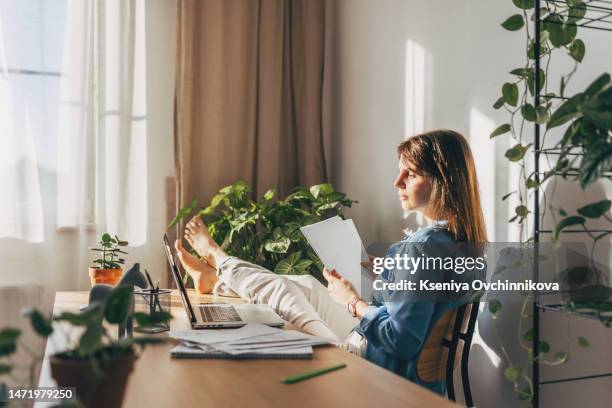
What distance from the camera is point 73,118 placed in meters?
2.85

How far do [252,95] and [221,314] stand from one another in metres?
1.63

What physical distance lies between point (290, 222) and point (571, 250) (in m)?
1.35

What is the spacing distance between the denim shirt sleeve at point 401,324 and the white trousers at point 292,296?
0.65ft

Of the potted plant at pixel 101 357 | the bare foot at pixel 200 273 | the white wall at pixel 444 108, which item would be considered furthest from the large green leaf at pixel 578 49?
the bare foot at pixel 200 273

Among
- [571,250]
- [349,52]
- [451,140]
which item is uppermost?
[349,52]

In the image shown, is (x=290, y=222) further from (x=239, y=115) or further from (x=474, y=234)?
(x=474, y=234)

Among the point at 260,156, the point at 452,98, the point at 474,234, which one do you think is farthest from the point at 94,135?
the point at 474,234

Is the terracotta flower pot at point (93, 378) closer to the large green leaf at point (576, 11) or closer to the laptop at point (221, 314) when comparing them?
the laptop at point (221, 314)

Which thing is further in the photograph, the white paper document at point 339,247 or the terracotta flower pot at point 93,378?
the white paper document at point 339,247

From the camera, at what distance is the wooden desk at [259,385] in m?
1.02

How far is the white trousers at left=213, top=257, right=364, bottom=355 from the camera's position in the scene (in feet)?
6.28

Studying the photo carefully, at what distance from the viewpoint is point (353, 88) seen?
3.04 meters

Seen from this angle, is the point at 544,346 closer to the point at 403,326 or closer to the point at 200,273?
the point at 403,326

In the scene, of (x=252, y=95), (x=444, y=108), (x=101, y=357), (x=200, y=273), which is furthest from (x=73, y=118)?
(x=101, y=357)
